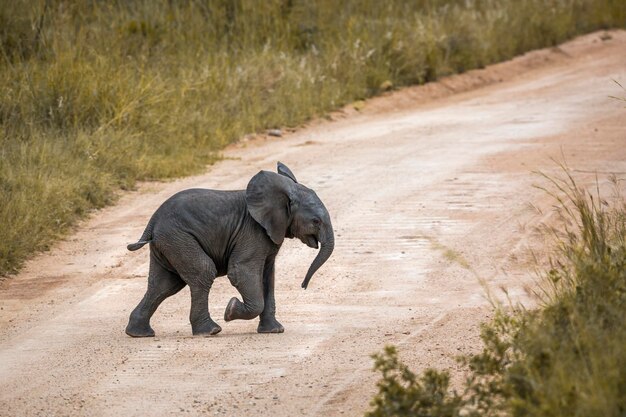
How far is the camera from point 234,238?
8.06m

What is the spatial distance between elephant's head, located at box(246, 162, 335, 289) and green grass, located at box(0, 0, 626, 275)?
332 cm

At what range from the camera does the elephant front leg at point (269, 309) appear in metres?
8.13

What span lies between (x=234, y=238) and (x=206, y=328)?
63 centimetres

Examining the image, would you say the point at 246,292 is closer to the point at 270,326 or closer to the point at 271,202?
the point at 270,326

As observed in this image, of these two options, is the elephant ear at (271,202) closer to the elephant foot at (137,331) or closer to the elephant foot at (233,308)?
the elephant foot at (233,308)

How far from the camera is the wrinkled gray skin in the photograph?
314 inches

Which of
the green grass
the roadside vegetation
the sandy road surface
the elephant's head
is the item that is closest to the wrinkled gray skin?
the elephant's head

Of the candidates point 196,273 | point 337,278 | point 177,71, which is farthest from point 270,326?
point 177,71

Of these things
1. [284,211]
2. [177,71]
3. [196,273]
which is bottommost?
[177,71]

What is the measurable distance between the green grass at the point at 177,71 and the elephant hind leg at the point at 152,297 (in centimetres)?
265

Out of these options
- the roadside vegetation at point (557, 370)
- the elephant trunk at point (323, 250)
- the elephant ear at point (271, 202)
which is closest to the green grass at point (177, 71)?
the elephant ear at point (271, 202)

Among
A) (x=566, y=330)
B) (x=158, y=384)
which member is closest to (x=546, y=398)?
(x=566, y=330)

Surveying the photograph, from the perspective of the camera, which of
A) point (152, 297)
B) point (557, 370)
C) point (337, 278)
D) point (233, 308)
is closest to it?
point (557, 370)

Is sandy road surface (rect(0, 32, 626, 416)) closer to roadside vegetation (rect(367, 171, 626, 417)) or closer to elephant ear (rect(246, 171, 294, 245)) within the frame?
elephant ear (rect(246, 171, 294, 245))
